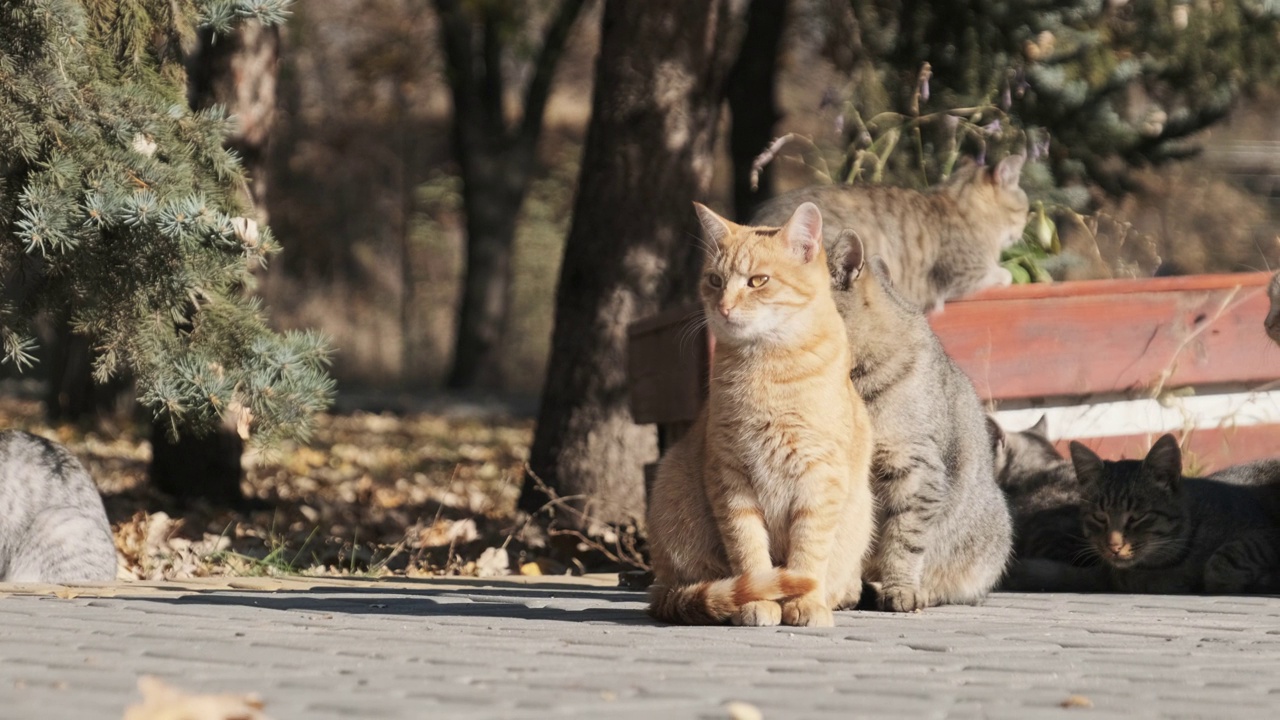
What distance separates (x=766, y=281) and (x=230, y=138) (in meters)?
4.31

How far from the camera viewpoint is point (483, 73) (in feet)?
63.5

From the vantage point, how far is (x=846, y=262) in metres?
4.82

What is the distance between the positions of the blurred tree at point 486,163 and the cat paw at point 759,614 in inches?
587

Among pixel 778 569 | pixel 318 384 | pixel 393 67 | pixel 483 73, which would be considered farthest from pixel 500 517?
pixel 393 67

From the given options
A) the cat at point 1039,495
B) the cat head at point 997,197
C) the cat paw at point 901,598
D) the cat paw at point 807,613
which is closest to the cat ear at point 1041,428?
the cat at point 1039,495

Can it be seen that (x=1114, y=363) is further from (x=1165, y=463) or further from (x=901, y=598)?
(x=901, y=598)

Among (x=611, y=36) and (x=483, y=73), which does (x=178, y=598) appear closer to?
(x=611, y=36)

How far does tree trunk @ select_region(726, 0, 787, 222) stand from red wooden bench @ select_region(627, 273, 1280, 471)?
18.0 ft

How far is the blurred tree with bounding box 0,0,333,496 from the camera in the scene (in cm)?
489

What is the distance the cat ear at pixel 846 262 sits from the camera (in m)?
4.79

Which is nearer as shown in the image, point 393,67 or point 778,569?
point 778,569

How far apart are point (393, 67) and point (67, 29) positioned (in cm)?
1626

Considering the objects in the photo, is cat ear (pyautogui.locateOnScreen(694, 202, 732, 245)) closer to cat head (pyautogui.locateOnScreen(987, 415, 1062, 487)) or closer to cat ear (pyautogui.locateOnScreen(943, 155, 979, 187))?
cat head (pyautogui.locateOnScreen(987, 415, 1062, 487))

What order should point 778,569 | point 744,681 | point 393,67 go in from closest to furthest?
point 744,681 < point 778,569 < point 393,67
